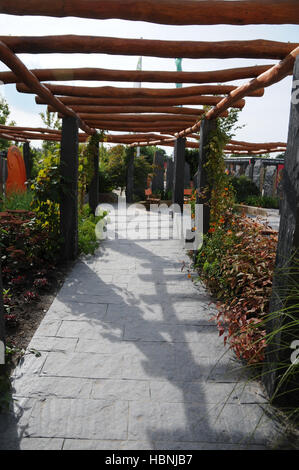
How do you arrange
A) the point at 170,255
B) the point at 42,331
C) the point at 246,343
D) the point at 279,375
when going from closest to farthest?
the point at 279,375
the point at 246,343
the point at 42,331
the point at 170,255

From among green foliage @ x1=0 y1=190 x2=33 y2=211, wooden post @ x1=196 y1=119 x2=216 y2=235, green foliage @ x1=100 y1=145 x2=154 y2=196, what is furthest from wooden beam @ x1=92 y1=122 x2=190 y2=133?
green foliage @ x1=100 y1=145 x2=154 y2=196

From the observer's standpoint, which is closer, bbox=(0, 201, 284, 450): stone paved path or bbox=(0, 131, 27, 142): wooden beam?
bbox=(0, 201, 284, 450): stone paved path

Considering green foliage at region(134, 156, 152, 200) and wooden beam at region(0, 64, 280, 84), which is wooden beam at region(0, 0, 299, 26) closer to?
wooden beam at region(0, 64, 280, 84)

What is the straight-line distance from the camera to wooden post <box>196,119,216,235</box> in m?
5.13

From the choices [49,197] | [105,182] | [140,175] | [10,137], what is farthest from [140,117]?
[140,175]

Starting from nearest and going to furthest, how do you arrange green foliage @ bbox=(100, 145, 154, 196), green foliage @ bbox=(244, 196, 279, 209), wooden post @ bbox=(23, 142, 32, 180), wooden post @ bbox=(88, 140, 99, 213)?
1. wooden post @ bbox=(88, 140, 99, 213)
2. wooden post @ bbox=(23, 142, 32, 180)
3. green foliage @ bbox=(244, 196, 279, 209)
4. green foliage @ bbox=(100, 145, 154, 196)

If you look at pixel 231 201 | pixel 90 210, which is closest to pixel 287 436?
pixel 231 201

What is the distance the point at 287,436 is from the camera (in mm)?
2031

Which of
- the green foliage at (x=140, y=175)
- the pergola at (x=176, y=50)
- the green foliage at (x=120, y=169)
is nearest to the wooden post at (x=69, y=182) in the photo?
the pergola at (x=176, y=50)

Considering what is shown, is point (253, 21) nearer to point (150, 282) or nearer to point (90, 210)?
point (150, 282)

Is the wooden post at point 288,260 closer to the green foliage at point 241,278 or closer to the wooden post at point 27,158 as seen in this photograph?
the green foliage at point 241,278

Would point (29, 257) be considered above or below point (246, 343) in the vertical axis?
above

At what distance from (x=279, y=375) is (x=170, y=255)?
3.87 m

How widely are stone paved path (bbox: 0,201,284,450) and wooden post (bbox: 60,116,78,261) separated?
1.34 meters
